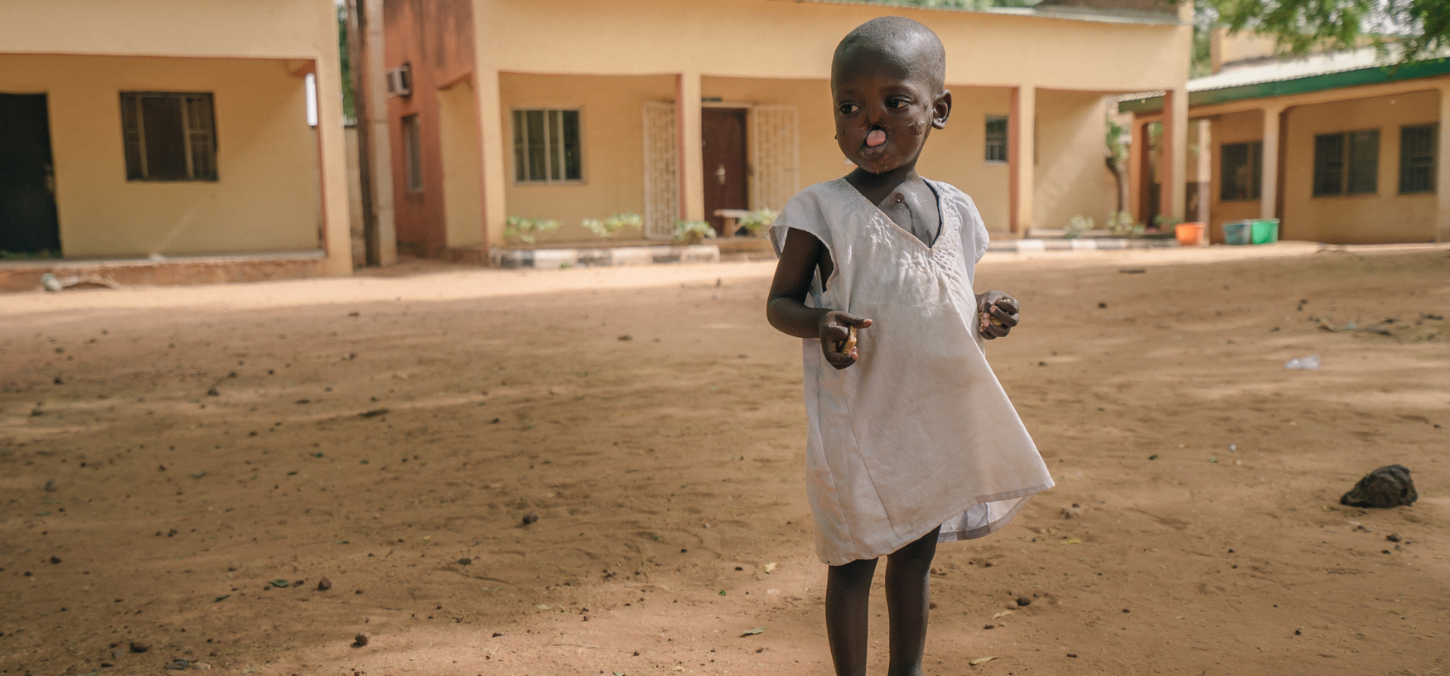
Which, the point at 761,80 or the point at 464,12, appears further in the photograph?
the point at 761,80

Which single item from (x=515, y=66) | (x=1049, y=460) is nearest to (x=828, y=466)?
(x=1049, y=460)

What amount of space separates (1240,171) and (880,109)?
20711mm

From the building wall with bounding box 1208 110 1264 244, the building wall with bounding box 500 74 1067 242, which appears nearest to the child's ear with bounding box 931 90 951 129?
the building wall with bounding box 500 74 1067 242

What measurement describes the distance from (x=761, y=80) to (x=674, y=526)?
45.3ft

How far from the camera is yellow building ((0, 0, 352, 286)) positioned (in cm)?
1174

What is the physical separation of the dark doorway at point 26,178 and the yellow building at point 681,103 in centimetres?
514

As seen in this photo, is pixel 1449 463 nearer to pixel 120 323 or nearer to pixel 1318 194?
pixel 120 323

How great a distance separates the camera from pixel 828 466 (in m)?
1.73

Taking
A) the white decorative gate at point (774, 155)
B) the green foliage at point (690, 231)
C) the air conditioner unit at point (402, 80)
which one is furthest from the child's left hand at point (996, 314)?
the air conditioner unit at point (402, 80)

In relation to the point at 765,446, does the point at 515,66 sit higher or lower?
higher

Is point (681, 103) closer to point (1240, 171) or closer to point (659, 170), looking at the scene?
point (659, 170)

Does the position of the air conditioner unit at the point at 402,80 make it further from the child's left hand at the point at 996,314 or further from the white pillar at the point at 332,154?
the child's left hand at the point at 996,314

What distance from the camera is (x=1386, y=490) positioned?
3.01 meters

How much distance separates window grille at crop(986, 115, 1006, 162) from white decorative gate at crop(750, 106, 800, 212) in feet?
13.3
